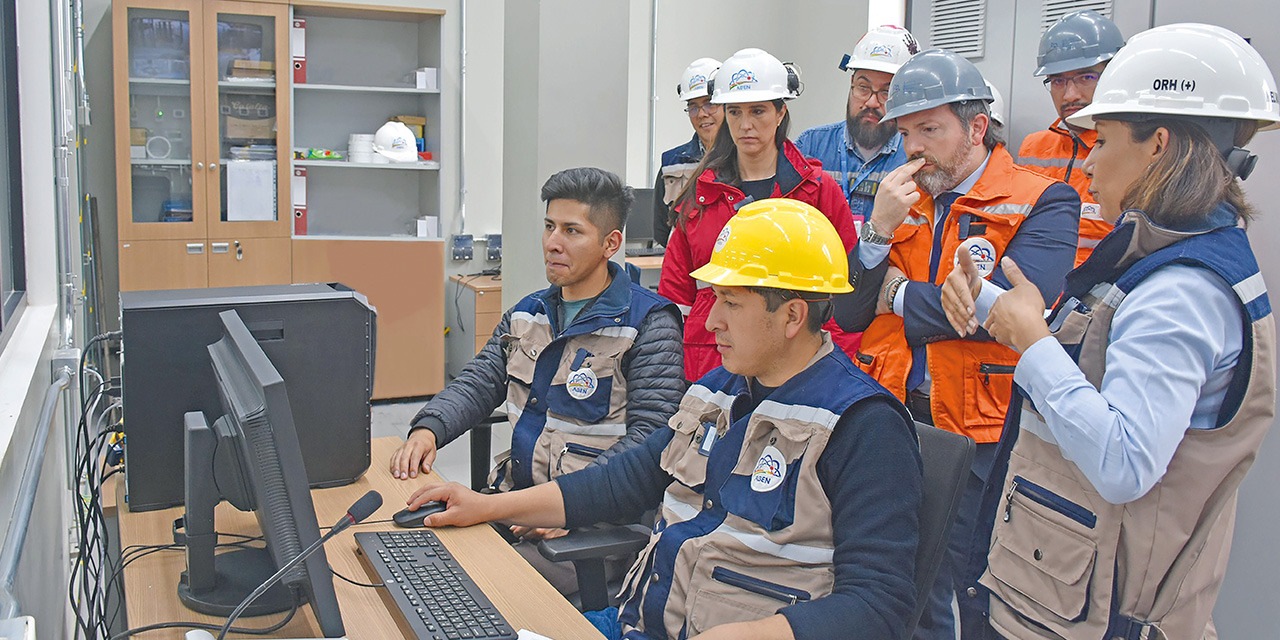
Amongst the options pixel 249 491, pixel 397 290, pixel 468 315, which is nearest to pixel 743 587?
pixel 249 491

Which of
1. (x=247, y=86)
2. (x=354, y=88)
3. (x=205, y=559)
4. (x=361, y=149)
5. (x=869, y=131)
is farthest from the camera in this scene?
(x=361, y=149)

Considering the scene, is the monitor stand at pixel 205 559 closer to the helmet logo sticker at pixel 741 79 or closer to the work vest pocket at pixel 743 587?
the work vest pocket at pixel 743 587

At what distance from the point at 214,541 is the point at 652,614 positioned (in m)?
0.73

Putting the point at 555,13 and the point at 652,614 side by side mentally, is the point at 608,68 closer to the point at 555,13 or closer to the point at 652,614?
the point at 555,13

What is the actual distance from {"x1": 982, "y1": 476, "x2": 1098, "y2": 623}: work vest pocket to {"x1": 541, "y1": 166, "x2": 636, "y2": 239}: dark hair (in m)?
1.21

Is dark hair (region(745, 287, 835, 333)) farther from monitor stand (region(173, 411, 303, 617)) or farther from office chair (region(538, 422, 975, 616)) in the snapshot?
monitor stand (region(173, 411, 303, 617))

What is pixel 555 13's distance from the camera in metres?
3.57

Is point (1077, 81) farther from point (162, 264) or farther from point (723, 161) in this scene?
point (162, 264)

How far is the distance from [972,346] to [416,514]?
4.33ft

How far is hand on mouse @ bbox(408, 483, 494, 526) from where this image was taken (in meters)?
1.89

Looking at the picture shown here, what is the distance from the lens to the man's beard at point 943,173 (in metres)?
2.29

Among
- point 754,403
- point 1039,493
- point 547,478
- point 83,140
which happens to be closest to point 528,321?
point 547,478

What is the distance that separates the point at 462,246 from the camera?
623 cm

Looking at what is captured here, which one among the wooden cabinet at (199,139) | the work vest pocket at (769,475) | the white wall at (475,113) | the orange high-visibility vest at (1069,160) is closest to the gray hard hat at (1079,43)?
the orange high-visibility vest at (1069,160)
